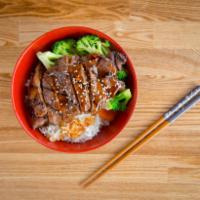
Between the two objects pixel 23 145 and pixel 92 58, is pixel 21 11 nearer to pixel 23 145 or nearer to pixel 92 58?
pixel 92 58

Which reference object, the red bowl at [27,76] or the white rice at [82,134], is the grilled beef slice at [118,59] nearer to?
the red bowl at [27,76]

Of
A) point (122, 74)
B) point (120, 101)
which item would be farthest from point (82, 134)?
point (122, 74)

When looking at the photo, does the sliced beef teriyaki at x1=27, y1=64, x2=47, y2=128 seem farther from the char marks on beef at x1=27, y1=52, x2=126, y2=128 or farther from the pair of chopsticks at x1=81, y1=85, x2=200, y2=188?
the pair of chopsticks at x1=81, y1=85, x2=200, y2=188

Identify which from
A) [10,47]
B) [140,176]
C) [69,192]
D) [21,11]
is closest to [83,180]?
[69,192]

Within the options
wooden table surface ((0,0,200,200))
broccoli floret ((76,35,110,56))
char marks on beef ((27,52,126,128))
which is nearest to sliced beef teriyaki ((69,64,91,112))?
char marks on beef ((27,52,126,128))

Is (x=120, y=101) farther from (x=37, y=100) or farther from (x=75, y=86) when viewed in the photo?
(x=37, y=100)

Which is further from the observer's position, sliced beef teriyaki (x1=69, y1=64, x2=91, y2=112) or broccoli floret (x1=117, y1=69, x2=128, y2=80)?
broccoli floret (x1=117, y1=69, x2=128, y2=80)

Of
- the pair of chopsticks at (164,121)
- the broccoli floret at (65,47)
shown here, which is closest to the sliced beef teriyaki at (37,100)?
the broccoli floret at (65,47)

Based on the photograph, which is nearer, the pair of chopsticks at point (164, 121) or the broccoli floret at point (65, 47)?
the broccoli floret at point (65, 47)

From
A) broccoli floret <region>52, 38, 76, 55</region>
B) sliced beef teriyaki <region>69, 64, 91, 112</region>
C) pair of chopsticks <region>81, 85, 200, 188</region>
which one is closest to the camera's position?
sliced beef teriyaki <region>69, 64, 91, 112</region>
